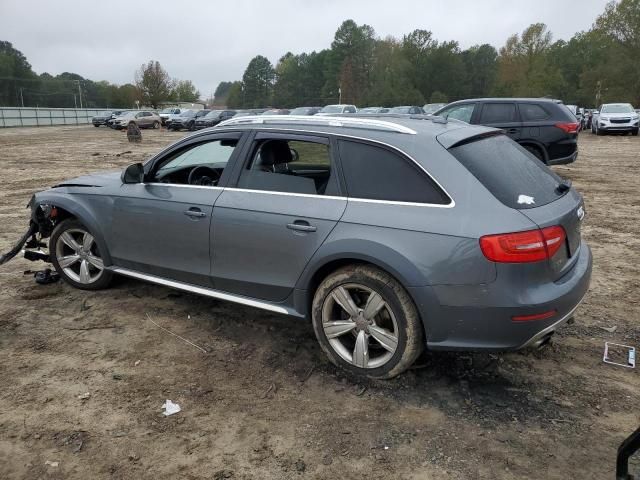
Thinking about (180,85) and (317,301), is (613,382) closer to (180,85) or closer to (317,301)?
(317,301)

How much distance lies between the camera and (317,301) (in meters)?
3.53

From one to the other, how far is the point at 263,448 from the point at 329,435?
37cm

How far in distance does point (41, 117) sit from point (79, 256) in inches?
2107

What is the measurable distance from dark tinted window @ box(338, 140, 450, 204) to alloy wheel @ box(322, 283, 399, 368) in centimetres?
61

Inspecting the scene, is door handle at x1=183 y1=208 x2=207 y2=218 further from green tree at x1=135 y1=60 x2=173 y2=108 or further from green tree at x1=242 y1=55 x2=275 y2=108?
green tree at x1=242 y1=55 x2=275 y2=108

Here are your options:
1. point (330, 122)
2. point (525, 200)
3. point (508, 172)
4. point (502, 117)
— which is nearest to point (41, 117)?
point (502, 117)

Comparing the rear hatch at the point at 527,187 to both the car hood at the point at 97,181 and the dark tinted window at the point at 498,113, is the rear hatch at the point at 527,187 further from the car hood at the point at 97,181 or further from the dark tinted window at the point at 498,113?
A: the dark tinted window at the point at 498,113

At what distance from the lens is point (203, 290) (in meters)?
4.15

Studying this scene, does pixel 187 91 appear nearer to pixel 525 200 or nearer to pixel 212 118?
pixel 212 118

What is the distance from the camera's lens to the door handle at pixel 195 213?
4000mm

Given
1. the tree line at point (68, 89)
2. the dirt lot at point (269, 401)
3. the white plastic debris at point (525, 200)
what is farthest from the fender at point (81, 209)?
the tree line at point (68, 89)

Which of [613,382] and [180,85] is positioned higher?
[180,85]

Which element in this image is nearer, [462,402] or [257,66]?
[462,402]

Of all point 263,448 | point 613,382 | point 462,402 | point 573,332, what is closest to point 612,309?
point 573,332
